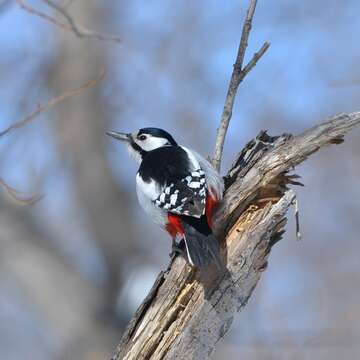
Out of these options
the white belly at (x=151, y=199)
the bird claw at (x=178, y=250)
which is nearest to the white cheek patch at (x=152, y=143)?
the white belly at (x=151, y=199)

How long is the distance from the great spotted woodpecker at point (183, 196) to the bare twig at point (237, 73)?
17cm

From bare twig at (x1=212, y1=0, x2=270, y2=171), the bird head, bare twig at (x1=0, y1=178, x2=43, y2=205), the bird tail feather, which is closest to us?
the bird tail feather

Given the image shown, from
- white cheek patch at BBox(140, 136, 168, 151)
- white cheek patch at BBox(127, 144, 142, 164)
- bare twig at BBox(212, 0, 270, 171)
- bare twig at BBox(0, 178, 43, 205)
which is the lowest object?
bare twig at BBox(0, 178, 43, 205)

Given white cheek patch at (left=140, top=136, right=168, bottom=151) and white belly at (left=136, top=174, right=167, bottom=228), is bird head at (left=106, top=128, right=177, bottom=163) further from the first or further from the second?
white belly at (left=136, top=174, right=167, bottom=228)

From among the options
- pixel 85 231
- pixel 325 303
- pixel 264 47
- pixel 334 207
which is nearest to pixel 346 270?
pixel 334 207

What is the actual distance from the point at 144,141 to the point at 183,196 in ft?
3.54

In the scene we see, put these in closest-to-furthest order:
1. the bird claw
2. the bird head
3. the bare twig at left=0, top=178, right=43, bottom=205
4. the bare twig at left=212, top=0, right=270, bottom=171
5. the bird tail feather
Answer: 1. the bird tail feather
2. the bird claw
3. the bare twig at left=212, top=0, right=270, bottom=171
4. the bare twig at left=0, top=178, right=43, bottom=205
5. the bird head

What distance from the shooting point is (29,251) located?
8711 mm

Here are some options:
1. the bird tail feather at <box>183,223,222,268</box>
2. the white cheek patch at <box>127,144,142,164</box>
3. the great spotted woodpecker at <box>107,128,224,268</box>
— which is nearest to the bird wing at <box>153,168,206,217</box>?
the great spotted woodpecker at <box>107,128,224,268</box>

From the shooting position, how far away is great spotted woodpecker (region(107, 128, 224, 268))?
350 centimetres

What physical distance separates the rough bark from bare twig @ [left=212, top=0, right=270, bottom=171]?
0.35 m

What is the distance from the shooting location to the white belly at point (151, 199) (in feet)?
13.0

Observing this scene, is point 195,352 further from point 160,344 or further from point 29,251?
point 29,251

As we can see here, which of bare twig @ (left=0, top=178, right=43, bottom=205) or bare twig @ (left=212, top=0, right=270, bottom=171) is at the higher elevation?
bare twig @ (left=212, top=0, right=270, bottom=171)
